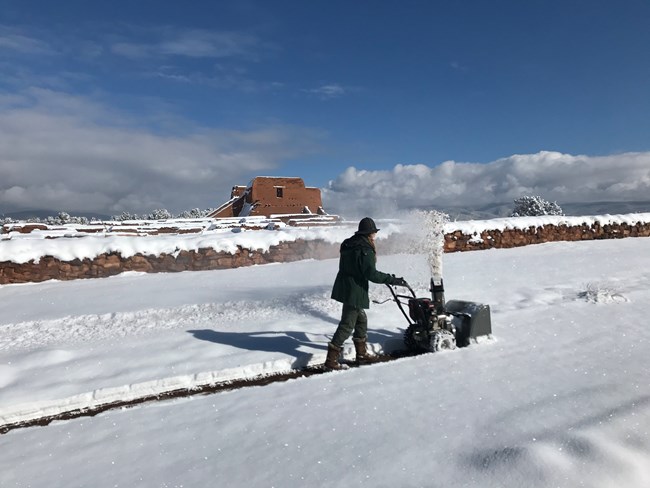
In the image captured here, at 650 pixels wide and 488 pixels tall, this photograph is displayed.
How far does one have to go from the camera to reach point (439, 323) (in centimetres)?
569

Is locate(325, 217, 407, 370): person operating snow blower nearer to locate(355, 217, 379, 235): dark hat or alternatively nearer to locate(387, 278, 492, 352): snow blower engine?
locate(355, 217, 379, 235): dark hat

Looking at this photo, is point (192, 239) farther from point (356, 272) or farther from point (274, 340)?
point (356, 272)

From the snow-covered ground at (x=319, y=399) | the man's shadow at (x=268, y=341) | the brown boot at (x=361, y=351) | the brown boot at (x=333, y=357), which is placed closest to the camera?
the snow-covered ground at (x=319, y=399)

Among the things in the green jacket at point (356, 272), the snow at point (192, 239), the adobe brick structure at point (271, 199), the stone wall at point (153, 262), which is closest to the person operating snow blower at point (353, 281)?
the green jacket at point (356, 272)

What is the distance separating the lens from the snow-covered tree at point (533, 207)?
→ 5684 centimetres

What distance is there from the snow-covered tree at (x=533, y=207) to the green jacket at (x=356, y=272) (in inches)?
2257

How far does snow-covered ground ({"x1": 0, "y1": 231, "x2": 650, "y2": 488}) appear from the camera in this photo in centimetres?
307

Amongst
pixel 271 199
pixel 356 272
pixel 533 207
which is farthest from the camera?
pixel 533 207

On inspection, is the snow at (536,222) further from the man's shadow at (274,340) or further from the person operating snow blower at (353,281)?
the person operating snow blower at (353,281)

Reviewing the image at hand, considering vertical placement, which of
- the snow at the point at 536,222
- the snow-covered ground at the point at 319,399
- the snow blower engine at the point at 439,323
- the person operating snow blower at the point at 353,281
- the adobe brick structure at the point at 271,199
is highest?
the adobe brick structure at the point at 271,199

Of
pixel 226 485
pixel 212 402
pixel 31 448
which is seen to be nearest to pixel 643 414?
pixel 226 485

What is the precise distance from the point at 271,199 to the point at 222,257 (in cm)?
2189

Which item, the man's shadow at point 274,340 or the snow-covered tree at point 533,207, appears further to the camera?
the snow-covered tree at point 533,207

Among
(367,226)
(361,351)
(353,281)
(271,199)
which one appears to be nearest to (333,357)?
(361,351)
